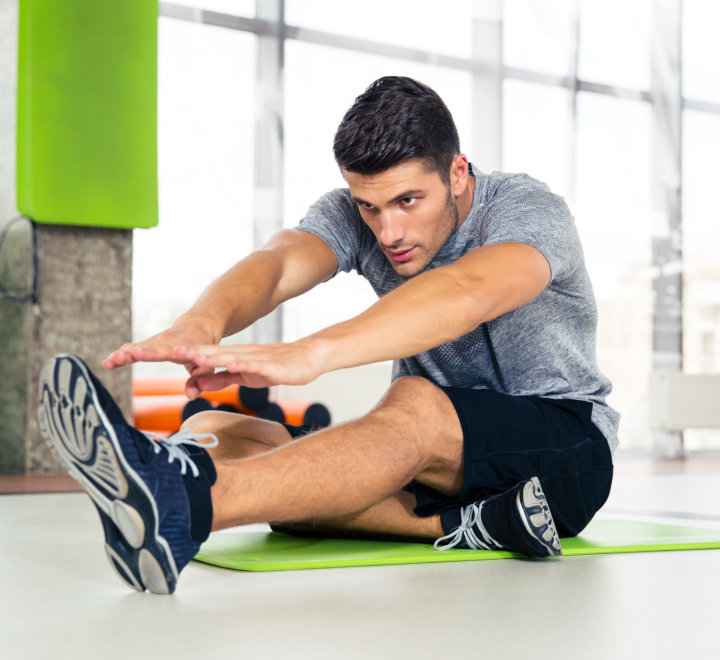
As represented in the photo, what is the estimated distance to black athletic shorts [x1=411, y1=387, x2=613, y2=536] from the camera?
5.11 feet

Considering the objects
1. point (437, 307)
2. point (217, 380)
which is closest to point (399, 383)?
point (437, 307)

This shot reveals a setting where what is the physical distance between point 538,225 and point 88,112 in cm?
254

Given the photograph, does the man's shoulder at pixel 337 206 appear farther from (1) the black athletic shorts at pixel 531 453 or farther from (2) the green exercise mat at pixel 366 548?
(2) the green exercise mat at pixel 366 548

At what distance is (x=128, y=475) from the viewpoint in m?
1.09

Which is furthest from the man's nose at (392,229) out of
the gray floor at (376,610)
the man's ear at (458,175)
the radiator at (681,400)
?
the radiator at (681,400)

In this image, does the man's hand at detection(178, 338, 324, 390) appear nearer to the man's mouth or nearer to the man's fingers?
the man's fingers

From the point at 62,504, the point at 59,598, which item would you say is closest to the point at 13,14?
the point at 62,504

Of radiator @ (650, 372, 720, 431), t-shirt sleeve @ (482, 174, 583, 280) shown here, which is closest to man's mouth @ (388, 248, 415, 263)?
t-shirt sleeve @ (482, 174, 583, 280)

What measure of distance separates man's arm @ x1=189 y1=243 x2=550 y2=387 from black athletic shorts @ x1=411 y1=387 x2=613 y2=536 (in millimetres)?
210

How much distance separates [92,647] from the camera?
98 centimetres

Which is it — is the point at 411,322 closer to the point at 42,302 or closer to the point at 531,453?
the point at 531,453

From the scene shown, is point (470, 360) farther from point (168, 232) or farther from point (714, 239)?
point (714, 239)

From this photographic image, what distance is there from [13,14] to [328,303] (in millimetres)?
2212

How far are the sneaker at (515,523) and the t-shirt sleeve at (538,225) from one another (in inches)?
14.2
